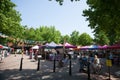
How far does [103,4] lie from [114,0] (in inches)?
31.5

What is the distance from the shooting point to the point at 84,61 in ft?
57.8

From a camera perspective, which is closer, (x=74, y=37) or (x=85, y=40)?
(x=85, y=40)

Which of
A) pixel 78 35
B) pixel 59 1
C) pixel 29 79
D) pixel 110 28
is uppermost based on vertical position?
pixel 78 35

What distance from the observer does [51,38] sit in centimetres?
9606

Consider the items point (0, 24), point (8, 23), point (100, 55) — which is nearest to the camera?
point (0, 24)

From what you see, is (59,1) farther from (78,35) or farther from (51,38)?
(78,35)

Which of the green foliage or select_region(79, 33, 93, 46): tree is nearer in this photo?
select_region(79, 33, 93, 46): tree

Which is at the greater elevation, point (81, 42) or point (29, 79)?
point (81, 42)

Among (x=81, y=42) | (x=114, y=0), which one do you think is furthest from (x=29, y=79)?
(x=81, y=42)

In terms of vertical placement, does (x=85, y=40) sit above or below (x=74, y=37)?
below

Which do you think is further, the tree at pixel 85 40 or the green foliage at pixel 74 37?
the green foliage at pixel 74 37

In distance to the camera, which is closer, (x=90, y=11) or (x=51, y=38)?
(x=90, y=11)

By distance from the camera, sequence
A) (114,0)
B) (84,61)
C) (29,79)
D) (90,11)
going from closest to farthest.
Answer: (114,0) < (29,79) < (84,61) < (90,11)

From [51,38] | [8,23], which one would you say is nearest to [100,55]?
[8,23]
